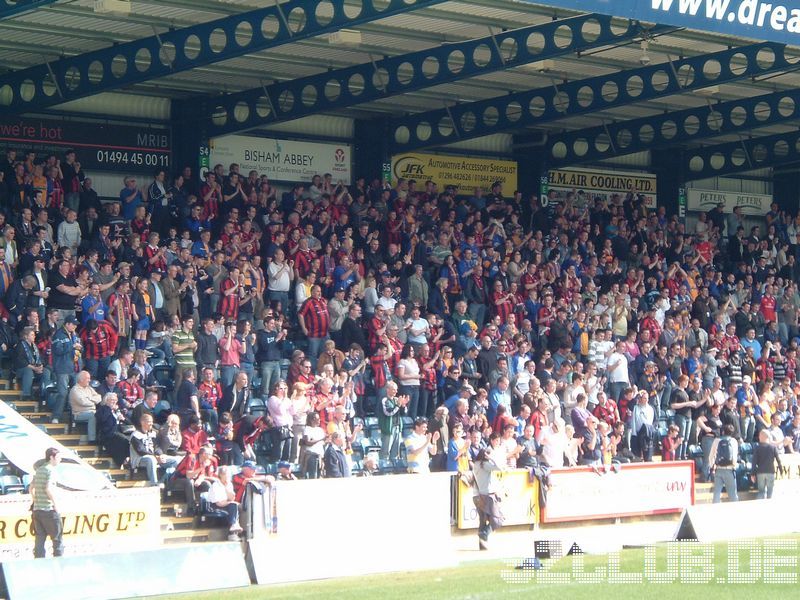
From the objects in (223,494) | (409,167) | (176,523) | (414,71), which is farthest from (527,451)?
(409,167)

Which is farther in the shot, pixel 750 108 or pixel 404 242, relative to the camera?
pixel 750 108

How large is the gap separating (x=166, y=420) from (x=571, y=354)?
29.8 feet

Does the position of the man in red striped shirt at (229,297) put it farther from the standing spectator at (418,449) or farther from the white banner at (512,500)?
the white banner at (512,500)

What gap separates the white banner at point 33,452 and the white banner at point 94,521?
0.60 m

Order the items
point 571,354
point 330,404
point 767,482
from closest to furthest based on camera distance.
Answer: point 330,404 → point 767,482 → point 571,354

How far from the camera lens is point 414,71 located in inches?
1001

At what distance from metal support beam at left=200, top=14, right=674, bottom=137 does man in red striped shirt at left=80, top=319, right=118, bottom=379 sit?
6.82m

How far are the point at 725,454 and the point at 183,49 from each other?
11.3 m

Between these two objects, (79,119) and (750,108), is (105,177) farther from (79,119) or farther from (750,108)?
(750,108)

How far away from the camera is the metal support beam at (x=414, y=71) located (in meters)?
23.0

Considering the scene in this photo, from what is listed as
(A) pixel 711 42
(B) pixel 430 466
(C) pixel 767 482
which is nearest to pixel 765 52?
(A) pixel 711 42

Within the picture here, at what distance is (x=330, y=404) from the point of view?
2177 centimetres

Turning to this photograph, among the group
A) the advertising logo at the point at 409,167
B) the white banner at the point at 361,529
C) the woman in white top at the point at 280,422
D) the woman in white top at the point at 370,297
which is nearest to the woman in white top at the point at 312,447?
the woman in white top at the point at 280,422

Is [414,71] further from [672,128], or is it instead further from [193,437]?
[672,128]
